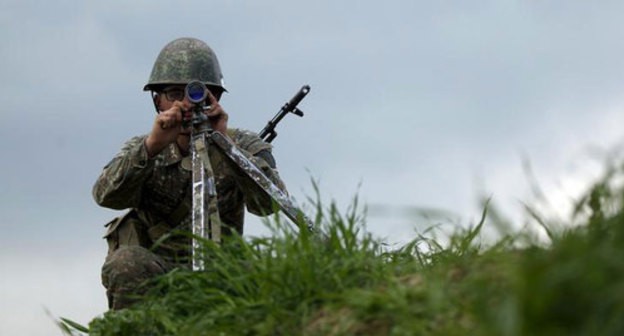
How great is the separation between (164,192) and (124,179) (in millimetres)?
512

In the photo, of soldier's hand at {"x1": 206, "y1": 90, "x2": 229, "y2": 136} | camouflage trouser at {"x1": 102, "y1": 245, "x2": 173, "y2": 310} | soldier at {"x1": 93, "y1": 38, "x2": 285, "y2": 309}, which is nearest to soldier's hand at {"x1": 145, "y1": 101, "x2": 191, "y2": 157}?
soldier at {"x1": 93, "y1": 38, "x2": 285, "y2": 309}

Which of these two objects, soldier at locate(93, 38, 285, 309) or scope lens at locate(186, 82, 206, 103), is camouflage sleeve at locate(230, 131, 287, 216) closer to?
soldier at locate(93, 38, 285, 309)

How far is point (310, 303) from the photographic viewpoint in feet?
17.6

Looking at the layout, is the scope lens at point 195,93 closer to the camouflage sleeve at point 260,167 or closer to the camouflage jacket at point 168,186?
the camouflage jacket at point 168,186

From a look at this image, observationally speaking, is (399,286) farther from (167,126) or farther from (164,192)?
(164,192)

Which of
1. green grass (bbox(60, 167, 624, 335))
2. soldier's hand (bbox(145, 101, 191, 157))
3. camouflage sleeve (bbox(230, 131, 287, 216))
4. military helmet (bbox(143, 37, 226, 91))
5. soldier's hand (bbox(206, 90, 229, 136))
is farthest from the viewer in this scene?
military helmet (bbox(143, 37, 226, 91))

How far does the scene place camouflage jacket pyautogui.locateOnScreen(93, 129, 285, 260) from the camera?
30.0ft

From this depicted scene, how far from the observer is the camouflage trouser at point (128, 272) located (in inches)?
326

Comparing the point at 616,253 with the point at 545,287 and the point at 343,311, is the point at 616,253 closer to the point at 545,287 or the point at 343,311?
the point at 545,287

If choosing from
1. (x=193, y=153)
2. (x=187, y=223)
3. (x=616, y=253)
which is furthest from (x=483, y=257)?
(x=187, y=223)

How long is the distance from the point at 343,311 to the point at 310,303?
31 cm

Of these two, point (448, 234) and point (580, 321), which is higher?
point (448, 234)

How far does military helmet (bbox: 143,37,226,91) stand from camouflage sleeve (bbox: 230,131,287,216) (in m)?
0.64

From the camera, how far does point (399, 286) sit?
4992 mm
